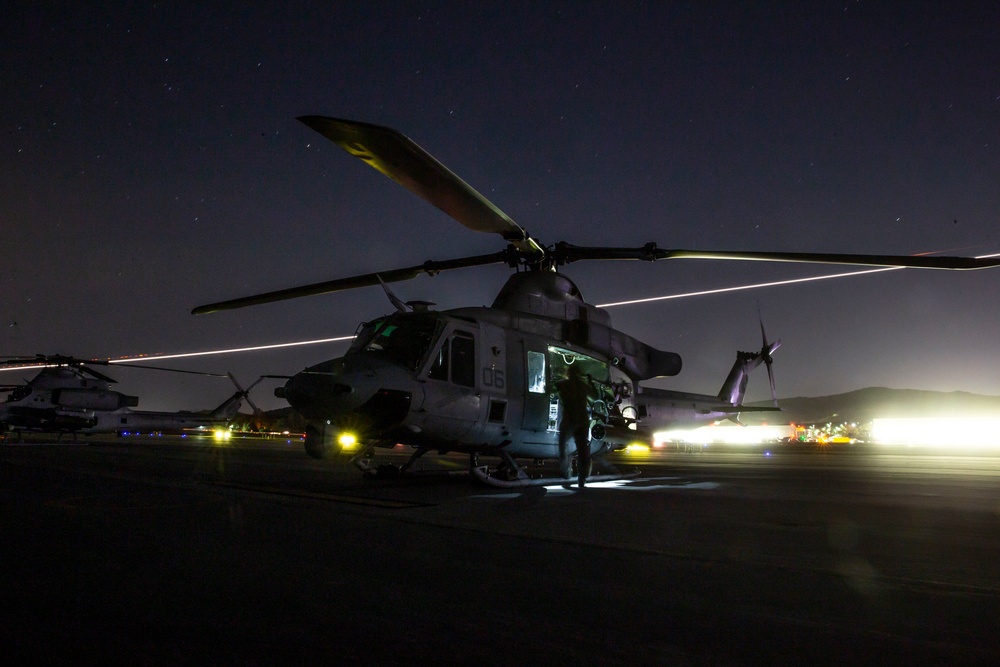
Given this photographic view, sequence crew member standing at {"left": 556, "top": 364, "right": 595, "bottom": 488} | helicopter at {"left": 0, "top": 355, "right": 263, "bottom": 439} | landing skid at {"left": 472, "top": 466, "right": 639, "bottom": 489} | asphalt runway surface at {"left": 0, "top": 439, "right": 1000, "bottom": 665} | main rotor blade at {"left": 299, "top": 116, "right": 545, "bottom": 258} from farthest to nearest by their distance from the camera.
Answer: helicopter at {"left": 0, "top": 355, "right": 263, "bottom": 439}
crew member standing at {"left": 556, "top": 364, "right": 595, "bottom": 488}
landing skid at {"left": 472, "top": 466, "right": 639, "bottom": 489}
main rotor blade at {"left": 299, "top": 116, "right": 545, "bottom": 258}
asphalt runway surface at {"left": 0, "top": 439, "right": 1000, "bottom": 665}

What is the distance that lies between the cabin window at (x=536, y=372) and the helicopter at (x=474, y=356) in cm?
2

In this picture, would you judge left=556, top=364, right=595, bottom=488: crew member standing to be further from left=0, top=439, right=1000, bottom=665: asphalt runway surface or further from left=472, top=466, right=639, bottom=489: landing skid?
left=0, top=439, right=1000, bottom=665: asphalt runway surface

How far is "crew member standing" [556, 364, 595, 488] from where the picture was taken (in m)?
8.74

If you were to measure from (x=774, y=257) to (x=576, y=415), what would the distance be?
12.8 ft

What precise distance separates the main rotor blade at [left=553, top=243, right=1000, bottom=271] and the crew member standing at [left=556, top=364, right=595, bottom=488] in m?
2.40

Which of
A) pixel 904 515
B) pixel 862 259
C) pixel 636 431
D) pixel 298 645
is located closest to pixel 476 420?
pixel 636 431

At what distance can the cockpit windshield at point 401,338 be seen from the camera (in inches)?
321

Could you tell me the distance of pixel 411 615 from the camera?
232 centimetres

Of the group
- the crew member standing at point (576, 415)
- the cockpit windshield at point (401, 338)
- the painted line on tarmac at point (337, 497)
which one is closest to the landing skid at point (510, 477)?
the crew member standing at point (576, 415)

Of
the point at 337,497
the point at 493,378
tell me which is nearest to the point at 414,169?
the point at 337,497

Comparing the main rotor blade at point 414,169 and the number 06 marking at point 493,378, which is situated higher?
the main rotor blade at point 414,169

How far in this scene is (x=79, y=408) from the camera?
2911cm

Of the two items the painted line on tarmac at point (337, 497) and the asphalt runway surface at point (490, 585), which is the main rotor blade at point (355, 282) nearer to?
the painted line on tarmac at point (337, 497)

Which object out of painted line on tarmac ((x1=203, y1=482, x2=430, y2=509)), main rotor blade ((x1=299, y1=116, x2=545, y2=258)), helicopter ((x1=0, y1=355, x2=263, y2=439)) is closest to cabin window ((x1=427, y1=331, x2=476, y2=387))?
main rotor blade ((x1=299, y1=116, x2=545, y2=258))
